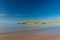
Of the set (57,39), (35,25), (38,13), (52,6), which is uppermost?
(52,6)

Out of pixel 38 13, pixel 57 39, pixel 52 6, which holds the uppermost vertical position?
pixel 52 6

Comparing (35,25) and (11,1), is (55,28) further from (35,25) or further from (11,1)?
(11,1)

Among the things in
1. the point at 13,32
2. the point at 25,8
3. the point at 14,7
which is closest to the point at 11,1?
the point at 14,7

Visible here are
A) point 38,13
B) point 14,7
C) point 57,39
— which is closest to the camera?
point 57,39

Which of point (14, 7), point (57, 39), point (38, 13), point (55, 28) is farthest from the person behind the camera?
point (55, 28)

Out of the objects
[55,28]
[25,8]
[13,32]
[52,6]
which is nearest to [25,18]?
[25,8]

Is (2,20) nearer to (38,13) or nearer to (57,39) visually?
(38,13)

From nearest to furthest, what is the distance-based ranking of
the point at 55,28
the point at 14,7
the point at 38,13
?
the point at 14,7
the point at 38,13
the point at 55,28

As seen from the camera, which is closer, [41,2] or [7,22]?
[7,22]

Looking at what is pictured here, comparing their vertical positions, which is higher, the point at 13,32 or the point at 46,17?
the point at 46,17
